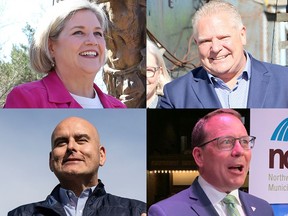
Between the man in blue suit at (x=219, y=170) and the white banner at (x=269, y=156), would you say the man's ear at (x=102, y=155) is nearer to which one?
the man in blue suit at (x=219, y=170)

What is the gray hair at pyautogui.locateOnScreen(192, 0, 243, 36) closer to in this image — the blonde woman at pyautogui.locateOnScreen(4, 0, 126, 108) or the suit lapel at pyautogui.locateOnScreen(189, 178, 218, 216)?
the blonde woman at pyautogui.locateOnScreen(4, 0, 126, 108)

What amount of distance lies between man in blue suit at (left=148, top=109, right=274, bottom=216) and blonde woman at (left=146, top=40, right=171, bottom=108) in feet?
1.24

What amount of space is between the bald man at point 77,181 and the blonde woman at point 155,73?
0.51m

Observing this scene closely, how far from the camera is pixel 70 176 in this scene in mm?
4812

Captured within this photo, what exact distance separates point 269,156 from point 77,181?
4.49ft

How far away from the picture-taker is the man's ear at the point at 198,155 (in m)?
4.80

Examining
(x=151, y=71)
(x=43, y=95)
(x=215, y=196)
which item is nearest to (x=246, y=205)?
(x=215, y=196)

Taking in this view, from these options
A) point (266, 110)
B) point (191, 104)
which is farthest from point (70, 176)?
point (266, 110)

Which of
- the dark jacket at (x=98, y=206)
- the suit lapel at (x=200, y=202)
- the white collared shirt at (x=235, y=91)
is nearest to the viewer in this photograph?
the suit lapel at (x=200, y=202)

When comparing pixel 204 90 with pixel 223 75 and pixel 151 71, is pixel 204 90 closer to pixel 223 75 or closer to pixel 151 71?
pixel 223 75

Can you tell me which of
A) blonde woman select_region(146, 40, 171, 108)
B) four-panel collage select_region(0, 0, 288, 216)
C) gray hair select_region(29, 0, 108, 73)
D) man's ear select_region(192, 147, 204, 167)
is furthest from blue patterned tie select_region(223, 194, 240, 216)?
gray hair select_region(29, 0, 108, 73)

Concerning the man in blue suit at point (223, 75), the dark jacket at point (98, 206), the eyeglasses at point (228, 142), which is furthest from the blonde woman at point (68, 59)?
the eyeglasses at point (228, 142)

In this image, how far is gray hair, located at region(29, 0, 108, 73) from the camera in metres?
4.88

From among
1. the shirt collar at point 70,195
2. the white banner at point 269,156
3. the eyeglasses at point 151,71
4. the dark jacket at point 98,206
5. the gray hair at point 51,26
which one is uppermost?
the gray hair at point 51,26
